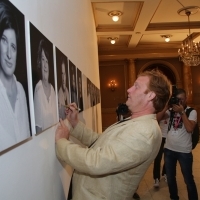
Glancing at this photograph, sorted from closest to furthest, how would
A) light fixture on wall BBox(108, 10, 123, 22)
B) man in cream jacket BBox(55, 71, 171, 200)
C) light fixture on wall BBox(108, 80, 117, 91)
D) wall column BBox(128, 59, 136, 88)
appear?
man in cream jacket BBox(55, 71, 171, 200) < light fixture on wall BBox(108, 10, 123, 22) < wall column BBox(128, 59, 136, 88) < light fixture on wall BBox(108, 80, 117, 91)

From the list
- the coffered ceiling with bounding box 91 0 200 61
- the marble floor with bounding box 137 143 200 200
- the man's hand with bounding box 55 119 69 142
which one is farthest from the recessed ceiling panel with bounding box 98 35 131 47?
the man's hand with bounding box 55 119 69 142

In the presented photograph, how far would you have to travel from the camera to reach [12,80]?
30.1 inches

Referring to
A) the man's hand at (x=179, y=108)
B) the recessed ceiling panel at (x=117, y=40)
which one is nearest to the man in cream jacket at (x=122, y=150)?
the man's hand at (x=179, y=108)

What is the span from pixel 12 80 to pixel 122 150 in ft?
2.53

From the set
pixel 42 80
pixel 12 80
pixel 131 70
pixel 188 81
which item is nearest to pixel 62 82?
pixel 42 80

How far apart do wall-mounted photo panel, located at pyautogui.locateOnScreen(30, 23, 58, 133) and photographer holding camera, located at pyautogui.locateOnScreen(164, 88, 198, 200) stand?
260cm

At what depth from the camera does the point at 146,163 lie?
1.56 m

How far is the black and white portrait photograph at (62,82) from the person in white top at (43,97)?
0.61 ft

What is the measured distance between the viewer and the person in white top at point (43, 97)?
1.05 metres

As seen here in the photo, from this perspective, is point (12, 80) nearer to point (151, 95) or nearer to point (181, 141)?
point (151, 95)

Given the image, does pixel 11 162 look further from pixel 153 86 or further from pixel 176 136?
pixel 176 136

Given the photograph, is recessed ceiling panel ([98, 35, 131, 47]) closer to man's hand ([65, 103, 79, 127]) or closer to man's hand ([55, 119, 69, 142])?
man's hand ([65, 103, 79, 127])

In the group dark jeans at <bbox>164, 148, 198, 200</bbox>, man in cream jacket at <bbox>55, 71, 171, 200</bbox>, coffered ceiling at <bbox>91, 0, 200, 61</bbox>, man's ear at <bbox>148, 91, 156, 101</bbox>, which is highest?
coffered ceiling at <bbox>91, 0, 200, 61</bbox>

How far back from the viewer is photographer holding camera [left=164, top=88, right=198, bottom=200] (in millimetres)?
3525
